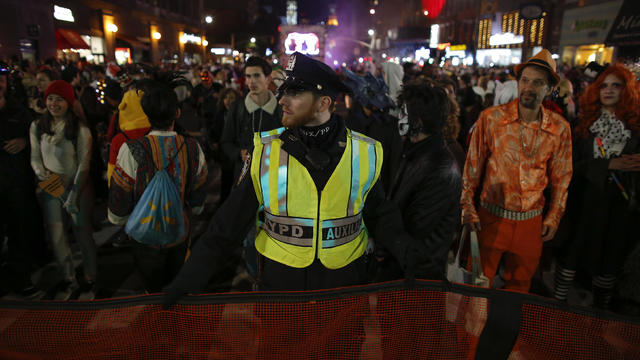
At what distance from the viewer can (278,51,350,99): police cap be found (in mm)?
2098

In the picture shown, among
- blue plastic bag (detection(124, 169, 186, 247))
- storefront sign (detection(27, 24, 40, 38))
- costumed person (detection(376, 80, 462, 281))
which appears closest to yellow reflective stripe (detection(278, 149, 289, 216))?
costumed person (detection(376, 80, 462, 281))

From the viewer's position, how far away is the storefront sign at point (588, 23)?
2498 centimetres

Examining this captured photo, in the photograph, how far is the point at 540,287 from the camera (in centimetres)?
466

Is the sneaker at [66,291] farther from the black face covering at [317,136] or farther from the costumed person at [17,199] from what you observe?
the black face covering at [317,136]

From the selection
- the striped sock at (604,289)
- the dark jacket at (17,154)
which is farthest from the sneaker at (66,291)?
the striped sock at (604,289)

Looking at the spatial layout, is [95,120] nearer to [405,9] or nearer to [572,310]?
[572,310]

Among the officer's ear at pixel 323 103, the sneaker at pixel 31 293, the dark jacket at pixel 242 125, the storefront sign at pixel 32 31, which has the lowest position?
the sneaker at pixel 31 293

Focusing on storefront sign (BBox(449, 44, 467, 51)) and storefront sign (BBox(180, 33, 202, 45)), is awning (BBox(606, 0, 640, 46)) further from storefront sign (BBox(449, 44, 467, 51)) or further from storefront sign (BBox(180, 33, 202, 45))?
storefront sign (BBox(180, 33, 202, 45))

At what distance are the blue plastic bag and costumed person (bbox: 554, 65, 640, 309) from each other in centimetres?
382

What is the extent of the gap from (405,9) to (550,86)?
290 feet

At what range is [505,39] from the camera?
41656 mm

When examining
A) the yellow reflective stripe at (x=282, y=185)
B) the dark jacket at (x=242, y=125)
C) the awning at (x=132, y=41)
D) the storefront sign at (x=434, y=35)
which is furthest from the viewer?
the storefront sign at (x=434, y=35)

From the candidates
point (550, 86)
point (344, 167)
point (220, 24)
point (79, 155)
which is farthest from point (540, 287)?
point (220, 24)

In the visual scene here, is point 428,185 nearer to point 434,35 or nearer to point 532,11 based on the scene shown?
point 532,11
